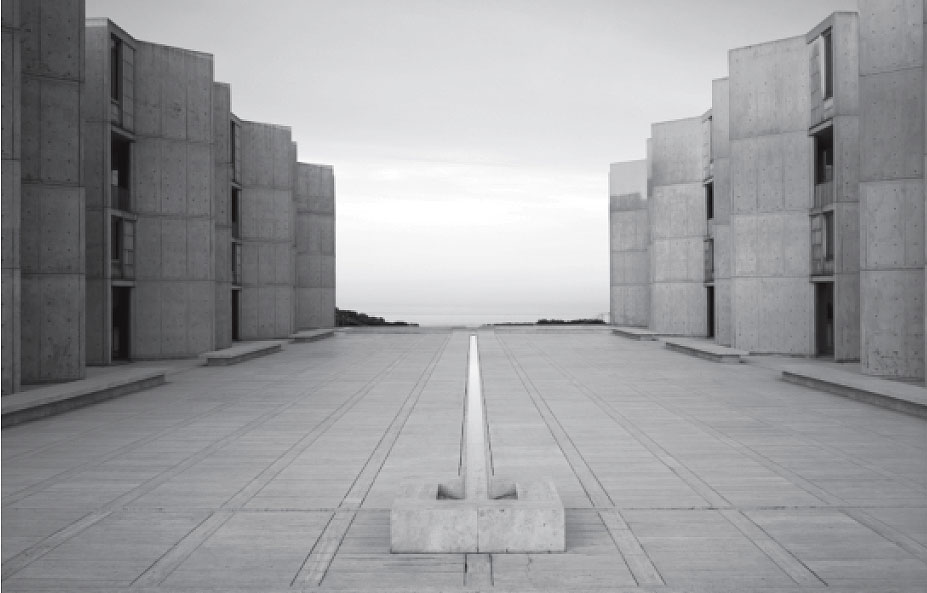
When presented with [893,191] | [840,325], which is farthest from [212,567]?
[840,325]

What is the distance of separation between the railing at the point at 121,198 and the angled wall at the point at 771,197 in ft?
63.2

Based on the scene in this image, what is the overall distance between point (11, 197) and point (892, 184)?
18351mm

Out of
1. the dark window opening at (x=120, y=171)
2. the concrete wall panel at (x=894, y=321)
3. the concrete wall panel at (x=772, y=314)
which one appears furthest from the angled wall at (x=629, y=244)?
the dark window opening at (x=120, y=171)

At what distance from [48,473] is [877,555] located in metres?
8.59

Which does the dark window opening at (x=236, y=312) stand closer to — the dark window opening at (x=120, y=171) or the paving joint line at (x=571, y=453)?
the dark window opening at (x=120, y=171)

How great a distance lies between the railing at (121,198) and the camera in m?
24.3

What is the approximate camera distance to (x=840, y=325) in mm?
22984

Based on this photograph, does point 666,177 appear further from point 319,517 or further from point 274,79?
point 319,517

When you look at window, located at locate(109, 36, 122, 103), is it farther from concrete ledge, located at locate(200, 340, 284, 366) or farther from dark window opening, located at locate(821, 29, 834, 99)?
dark window opening, located at locate(821, 29, 834, 99)

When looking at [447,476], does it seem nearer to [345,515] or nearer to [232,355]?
[345,515]

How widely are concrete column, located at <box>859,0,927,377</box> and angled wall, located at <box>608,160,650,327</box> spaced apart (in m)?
29.2

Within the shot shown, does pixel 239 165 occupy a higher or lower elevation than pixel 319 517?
higher

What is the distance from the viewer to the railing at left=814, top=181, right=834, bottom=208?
24.0m

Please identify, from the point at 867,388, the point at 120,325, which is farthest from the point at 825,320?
the point at 120,325
